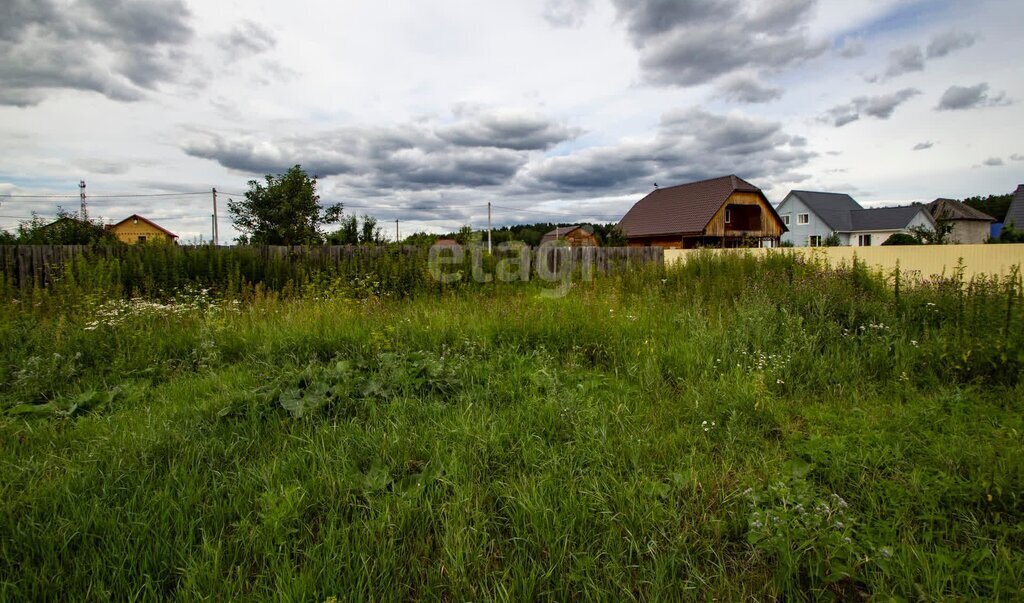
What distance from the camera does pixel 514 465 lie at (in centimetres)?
244

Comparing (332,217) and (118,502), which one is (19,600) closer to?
(118,502)

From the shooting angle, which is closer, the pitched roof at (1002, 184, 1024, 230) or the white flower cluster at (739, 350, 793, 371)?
the white flower cluster at (739, 350, 793, 371)

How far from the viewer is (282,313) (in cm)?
573

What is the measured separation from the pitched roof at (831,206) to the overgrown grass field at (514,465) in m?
47.2

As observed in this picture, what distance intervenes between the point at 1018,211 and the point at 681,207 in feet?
68.6

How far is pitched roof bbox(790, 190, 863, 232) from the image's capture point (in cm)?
4335

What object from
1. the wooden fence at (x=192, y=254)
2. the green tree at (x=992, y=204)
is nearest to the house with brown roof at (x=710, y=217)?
the wooden fence at (x=192, y=254)

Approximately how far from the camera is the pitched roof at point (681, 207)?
99.7 ft

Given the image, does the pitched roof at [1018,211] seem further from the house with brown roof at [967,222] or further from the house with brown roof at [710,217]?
the house with brown roof at [710,217]

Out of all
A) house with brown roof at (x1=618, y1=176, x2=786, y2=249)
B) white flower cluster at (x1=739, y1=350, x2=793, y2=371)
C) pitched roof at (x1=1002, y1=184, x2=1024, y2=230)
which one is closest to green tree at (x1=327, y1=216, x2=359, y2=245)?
white flower cluster at (x1=739, y1=350, x2=793, y2=371)

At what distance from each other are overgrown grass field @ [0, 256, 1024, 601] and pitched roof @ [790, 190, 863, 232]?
1859 inches

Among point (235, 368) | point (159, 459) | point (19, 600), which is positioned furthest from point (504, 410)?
point (235, 368)

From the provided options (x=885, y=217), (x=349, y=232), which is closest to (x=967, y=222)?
(x=885, y=217)

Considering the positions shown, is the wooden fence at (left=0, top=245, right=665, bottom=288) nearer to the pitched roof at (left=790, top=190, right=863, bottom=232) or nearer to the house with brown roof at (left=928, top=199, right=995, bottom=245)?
the pitched roof at (left=790, top=190, right=863, bottom=232)
